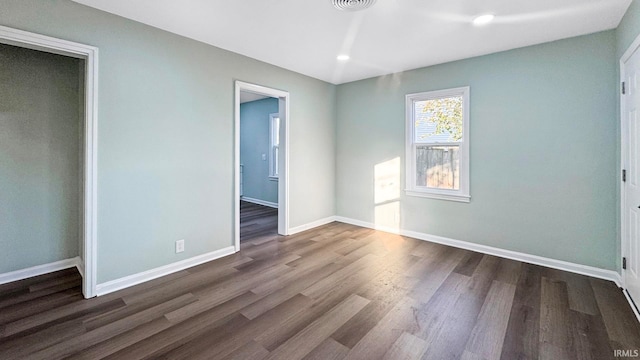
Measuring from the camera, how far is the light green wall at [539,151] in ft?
9.32

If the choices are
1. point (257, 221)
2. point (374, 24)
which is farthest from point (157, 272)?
point (374, 24)

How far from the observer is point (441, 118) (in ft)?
13.0

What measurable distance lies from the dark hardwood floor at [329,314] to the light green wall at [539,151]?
18.4 inches

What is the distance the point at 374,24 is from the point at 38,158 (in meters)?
3.79

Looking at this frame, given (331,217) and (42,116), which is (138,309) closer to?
(42,116)

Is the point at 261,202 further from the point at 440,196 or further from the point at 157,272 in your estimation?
the point at 440,196

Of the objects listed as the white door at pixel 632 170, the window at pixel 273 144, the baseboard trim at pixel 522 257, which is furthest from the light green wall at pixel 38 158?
the white door at pixel 632 170

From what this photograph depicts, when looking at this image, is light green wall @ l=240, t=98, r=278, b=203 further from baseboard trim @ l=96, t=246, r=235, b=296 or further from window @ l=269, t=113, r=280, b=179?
baseboard trim @ l=96, t=246, r=235, b=296

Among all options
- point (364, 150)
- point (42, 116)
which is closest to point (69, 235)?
point (42, 116)

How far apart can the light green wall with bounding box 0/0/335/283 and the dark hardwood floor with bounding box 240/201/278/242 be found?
34.2 inches

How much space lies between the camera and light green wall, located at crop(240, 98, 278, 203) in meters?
6.65

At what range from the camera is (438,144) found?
156 inches

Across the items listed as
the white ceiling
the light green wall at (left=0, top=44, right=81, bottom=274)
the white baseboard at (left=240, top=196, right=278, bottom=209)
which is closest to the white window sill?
the white ceiling

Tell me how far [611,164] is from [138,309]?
4.63 metres
